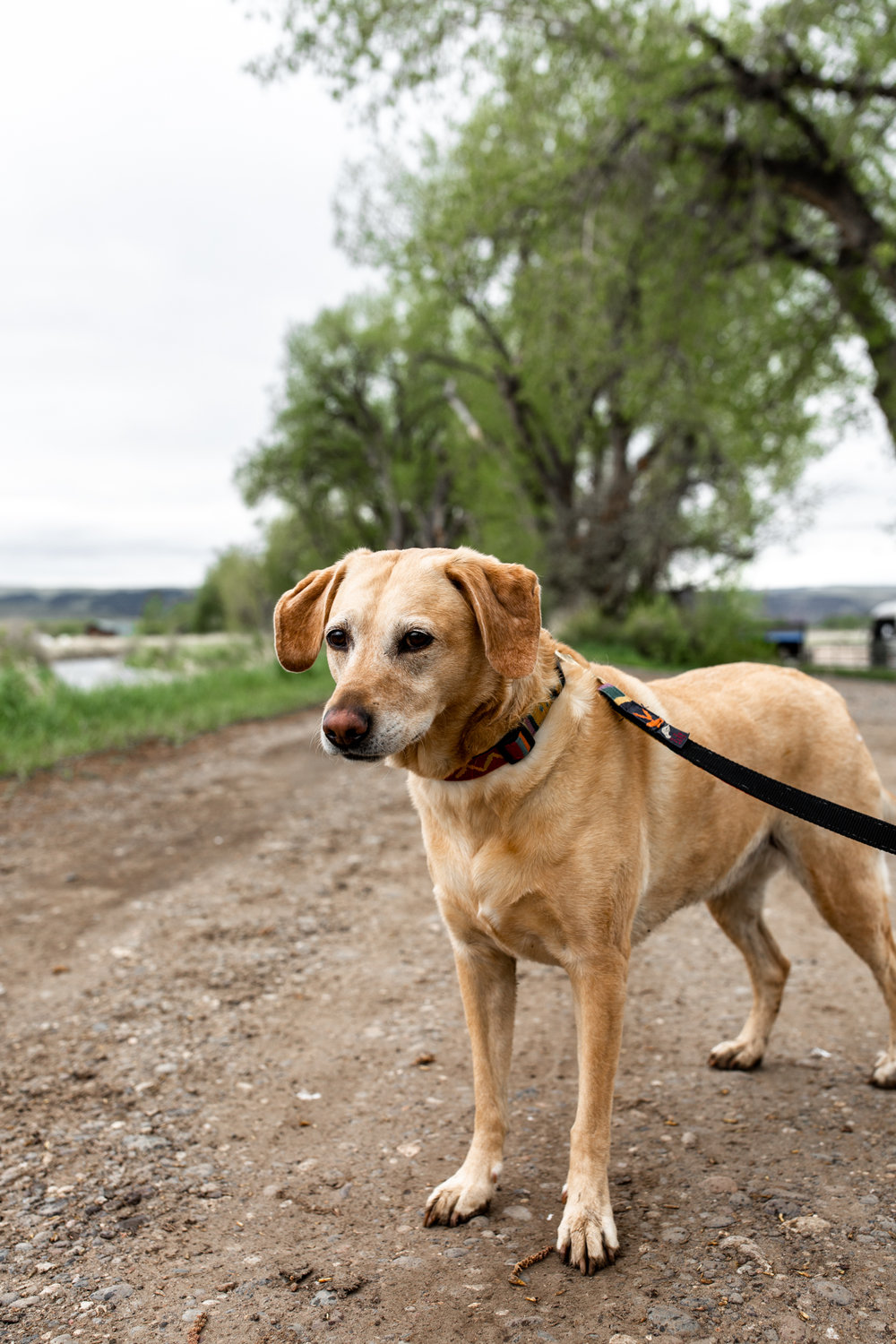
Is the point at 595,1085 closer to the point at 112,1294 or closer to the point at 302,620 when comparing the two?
the point at 112,1294

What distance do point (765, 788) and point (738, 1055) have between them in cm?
155

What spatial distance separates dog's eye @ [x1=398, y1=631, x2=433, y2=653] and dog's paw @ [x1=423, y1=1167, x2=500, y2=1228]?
5.17ft

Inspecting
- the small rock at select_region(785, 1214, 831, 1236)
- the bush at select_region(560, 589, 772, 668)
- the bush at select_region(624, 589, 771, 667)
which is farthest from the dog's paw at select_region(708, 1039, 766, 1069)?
the bush at select_region(624, 589, 771, 667)

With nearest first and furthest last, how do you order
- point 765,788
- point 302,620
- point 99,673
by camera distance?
point 765,788
point 302,620
point 99,673

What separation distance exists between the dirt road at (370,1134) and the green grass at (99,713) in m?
4.24

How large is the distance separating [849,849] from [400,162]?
27130 mm

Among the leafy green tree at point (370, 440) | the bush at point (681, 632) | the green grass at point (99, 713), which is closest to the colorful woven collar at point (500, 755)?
the green grass at point (99, 713)

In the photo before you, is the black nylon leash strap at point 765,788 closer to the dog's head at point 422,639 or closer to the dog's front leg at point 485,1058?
the dog's head at point 422,639

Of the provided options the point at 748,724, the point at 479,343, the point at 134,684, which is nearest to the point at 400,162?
the point at 479,343

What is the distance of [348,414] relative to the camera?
3809 centimetres

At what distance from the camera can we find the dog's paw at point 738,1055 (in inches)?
142

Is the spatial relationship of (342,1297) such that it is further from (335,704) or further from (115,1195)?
(335,704)

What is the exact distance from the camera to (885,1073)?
340cm

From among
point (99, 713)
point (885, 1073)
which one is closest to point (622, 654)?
point (99, 713)
